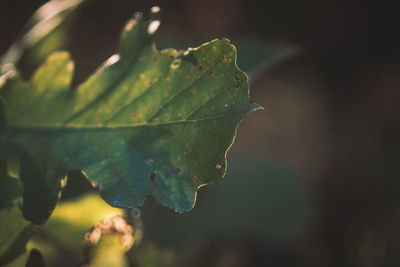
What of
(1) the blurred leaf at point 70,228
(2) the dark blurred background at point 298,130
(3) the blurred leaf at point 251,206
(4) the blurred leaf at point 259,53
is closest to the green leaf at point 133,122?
(1) the blurred leaf at point 70,228

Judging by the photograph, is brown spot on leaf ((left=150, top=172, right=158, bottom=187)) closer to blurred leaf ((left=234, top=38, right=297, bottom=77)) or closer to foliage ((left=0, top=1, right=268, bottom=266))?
foliage ((left=0, top=1, right=268, bottom=266))

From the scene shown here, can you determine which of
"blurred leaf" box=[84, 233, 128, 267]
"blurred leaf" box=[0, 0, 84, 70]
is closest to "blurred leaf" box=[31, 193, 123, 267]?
"blurred leaf" box=[84, 233, 128, 267]

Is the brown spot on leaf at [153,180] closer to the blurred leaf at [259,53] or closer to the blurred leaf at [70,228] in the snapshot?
the blurred leaf at [70,228]

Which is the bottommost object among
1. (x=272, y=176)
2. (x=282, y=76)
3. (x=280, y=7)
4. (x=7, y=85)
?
(x=282, y=76)

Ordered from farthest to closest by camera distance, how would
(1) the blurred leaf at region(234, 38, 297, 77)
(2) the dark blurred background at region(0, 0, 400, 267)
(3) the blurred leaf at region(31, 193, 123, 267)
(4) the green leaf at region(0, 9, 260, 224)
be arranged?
(2) the dark blurred background at region(0, 0, 400, 267) < (1) the blurred leaf at region(234, 38, 297, 77) < (3) the blurred leaf at region(31, 193, 123, 267) < (4) the green leaf at region(0, 9, 260, 224)

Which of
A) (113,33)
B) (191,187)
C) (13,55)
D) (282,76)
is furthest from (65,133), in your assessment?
(282,76)

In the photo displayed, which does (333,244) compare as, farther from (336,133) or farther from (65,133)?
(65,133)
